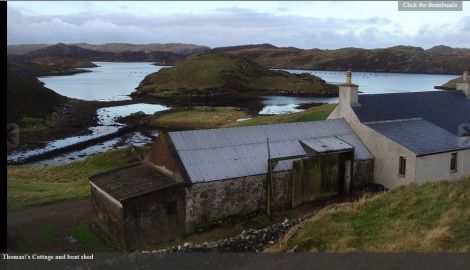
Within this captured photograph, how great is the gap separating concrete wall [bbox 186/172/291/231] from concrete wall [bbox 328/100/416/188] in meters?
5.58

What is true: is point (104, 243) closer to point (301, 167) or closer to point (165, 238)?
point (165, 238)

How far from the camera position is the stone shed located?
740 inches

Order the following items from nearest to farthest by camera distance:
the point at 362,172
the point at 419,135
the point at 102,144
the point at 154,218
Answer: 1. the point at 154,218
2. the point at 362,172
3. the point at 419,135
4. the point at 102,144

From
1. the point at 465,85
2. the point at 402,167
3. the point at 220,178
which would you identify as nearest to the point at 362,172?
the point at 402,167

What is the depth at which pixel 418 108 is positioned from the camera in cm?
2753

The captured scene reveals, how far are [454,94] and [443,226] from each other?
19.3 metres

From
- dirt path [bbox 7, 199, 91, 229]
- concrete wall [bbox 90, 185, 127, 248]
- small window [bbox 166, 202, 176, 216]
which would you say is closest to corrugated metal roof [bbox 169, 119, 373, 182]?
small window [bbox 166, 202, 176, 216]

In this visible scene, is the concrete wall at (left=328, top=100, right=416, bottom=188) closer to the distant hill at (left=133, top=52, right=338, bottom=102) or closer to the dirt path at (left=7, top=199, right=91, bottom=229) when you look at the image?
the dirt path at (left=7, top=199, right=91, bottom=229)

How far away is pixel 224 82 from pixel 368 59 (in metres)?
60.5

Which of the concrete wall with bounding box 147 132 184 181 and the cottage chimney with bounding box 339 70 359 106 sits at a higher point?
the cottage chimney with bounding box 339 70 359 106

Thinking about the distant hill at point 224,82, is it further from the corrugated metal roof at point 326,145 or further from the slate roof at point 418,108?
the corrugated metal roof at point 326,145

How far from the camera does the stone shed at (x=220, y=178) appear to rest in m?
18.8

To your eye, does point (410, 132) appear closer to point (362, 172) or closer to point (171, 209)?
point (362, 172)

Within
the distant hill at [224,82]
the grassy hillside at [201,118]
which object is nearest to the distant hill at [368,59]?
the distant hill at [224,82]
